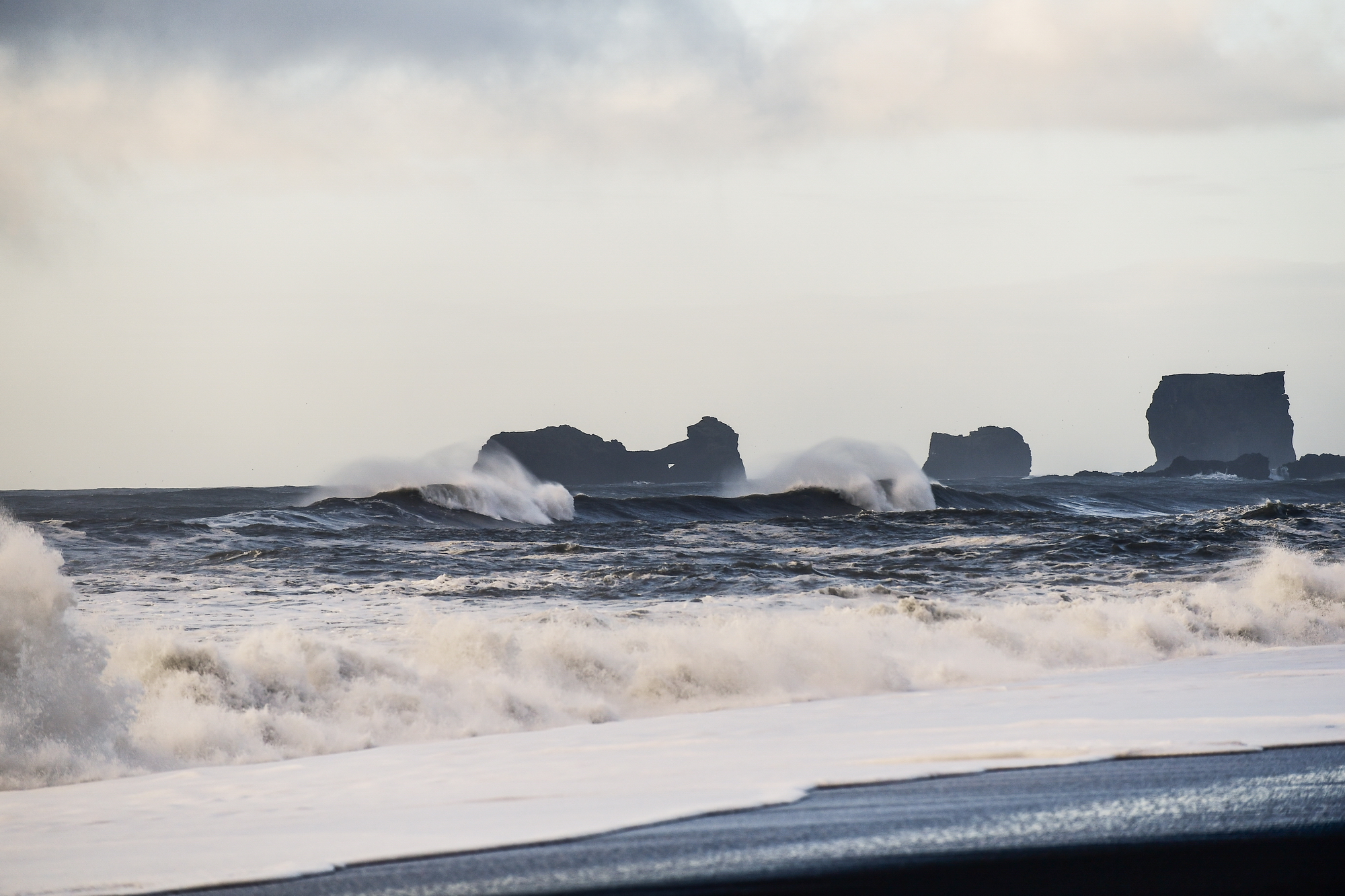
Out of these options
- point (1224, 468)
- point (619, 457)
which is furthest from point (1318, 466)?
point (619, 457)

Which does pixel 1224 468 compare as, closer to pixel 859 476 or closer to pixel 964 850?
pixel 859 476

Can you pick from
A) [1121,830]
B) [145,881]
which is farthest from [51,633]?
[1121,830]

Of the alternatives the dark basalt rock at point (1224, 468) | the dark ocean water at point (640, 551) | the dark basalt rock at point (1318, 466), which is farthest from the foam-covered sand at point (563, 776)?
the dark basalt rock at point (1318, 466)

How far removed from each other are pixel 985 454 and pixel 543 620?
5448 inches

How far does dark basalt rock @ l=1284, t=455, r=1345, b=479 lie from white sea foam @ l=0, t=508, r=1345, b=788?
110 m

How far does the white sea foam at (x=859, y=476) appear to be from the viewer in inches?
1296

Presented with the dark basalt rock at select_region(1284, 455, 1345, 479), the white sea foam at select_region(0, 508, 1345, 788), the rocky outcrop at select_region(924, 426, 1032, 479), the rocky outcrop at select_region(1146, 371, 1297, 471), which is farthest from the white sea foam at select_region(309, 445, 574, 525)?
the rocky outcrop at select_region(924, 426, 1032, 479)

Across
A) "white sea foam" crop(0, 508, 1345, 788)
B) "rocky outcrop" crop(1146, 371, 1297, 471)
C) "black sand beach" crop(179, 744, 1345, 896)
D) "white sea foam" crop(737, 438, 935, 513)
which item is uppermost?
"rocky outcrop" crop(1146, 371, 1297, 471)

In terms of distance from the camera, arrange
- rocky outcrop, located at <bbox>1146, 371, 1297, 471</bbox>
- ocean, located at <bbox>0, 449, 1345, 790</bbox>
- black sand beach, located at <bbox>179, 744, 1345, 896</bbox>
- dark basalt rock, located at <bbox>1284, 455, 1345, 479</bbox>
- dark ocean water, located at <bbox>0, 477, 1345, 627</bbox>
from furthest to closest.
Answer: rocky outcrop, located at <bbox>1146, 371, 1297, 471</bbox>, dark basalt rock, located at <bbox>1284, 455, 1345, 479</bbox>, dark ocean water, located at <bbox>0, 477, 1345, 627</bbox>, ocean, located at <bbox>0, 449, 1345, 790</bbox>, black sand beach, located at <bbox>179, 744, 1345, 896</bbox>

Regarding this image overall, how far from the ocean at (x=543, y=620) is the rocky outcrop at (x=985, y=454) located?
12107 cm

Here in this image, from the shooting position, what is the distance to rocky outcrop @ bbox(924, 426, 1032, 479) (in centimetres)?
14075

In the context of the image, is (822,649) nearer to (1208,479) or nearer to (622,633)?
(622,633)

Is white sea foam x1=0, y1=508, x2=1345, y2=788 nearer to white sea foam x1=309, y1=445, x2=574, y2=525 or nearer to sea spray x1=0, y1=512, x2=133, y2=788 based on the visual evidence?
sea spray x1=0, y1=512, x2=133, y2=788

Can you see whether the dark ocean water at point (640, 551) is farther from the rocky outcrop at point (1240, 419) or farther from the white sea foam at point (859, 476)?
the rocky outcrop at point (1240, 419)
